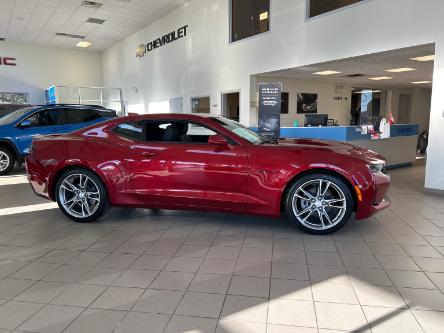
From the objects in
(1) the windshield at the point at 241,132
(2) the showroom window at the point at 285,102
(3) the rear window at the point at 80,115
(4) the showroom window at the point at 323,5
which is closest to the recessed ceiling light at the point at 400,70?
(2) the showroom window at the point at 285,102

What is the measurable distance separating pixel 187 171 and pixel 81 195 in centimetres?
140

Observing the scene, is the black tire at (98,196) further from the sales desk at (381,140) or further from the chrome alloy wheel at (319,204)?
the sales desk at (381,140)

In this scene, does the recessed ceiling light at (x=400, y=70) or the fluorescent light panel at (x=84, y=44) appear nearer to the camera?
the recessed ceiling light at (x=400, y=70)

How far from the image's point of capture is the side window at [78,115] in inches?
330

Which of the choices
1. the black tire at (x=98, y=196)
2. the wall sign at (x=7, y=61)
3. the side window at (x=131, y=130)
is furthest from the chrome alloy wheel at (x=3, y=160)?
the wall sign at (x=7, y=61)

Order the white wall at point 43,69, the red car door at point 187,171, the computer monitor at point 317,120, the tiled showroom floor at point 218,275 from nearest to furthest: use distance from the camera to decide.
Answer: the tiled showroom floor at point 218,275, the red car door at point 187,171, the computer monitor at point 317,120, the white wall at point 43,69

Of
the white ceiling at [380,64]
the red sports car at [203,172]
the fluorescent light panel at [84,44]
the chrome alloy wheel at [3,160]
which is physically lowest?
the chrome alloy wheel at [3,160]

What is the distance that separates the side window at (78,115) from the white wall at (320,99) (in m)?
4.77

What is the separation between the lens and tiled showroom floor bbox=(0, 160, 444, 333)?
7.29 feet

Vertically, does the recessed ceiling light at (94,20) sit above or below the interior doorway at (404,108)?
above

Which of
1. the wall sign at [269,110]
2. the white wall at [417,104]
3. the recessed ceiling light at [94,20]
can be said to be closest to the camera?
the wall sign at [269,110]

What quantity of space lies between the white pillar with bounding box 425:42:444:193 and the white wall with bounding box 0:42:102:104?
57.1 ft

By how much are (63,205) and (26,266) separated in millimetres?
1318

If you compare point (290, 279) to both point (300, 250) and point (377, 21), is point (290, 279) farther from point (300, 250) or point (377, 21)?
point (377, 21)
